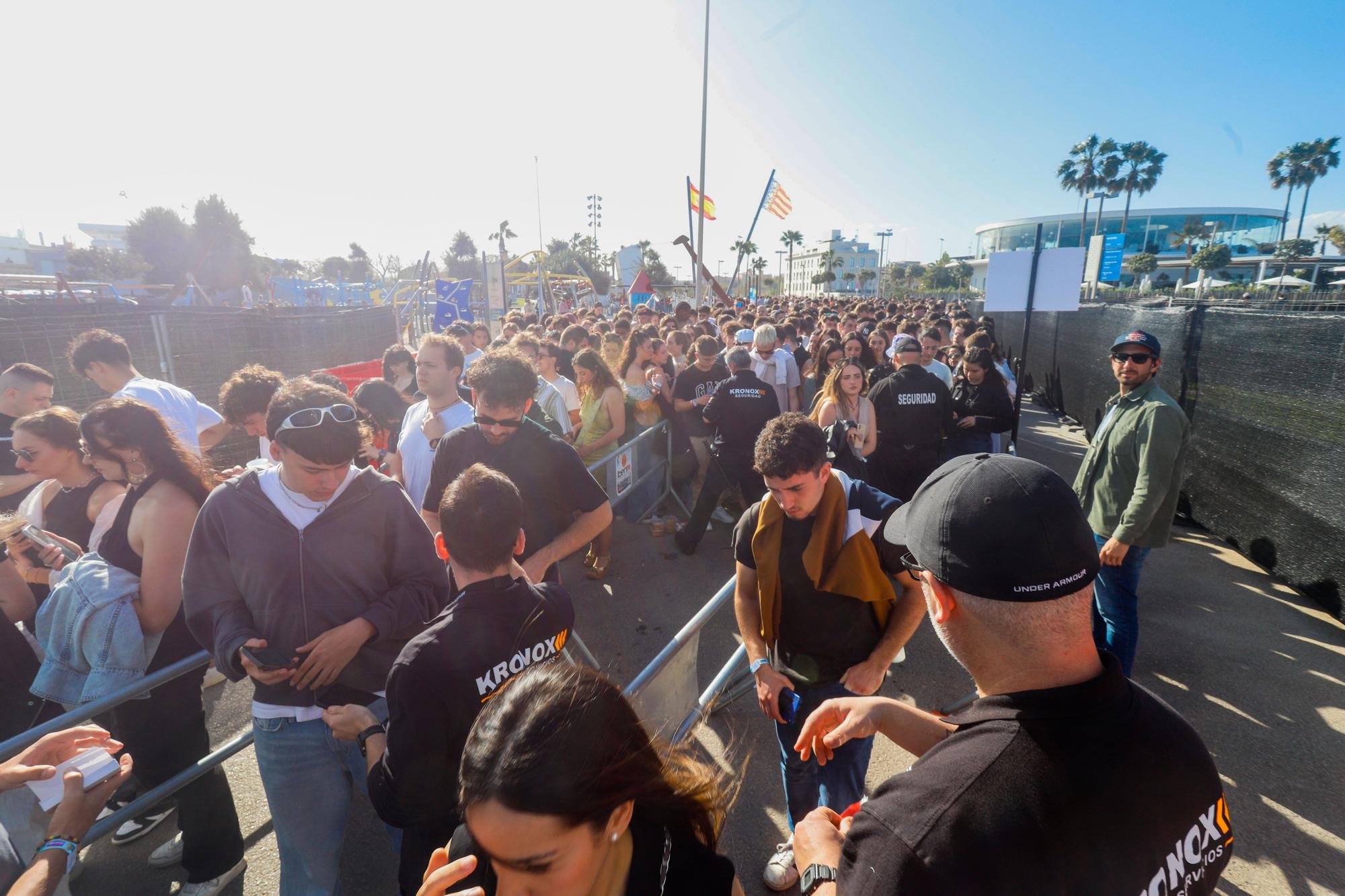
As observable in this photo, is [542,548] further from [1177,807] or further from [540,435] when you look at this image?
[1177,807]

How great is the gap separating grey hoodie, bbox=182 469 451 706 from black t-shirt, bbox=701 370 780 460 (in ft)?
12.6

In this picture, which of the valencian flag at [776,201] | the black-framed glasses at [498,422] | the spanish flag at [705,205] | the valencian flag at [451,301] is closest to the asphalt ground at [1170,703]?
the black-framed glasses at [498,422]

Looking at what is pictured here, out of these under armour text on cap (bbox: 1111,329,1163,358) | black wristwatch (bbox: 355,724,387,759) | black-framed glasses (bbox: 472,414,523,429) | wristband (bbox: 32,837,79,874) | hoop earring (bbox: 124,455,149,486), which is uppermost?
under armour text on cap (bbox: 1111,329,1163,358)

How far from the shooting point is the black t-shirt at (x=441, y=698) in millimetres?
1684

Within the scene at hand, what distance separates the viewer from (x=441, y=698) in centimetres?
171

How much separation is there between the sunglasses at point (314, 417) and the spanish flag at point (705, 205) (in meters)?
17.3

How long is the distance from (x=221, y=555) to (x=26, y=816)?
0.85 m

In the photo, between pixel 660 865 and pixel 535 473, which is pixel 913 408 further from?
pixel 660 865

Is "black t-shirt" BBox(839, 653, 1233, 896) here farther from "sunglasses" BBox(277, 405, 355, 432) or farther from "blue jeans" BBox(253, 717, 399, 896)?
"sunglasses" BBox(277, 405, 355, 432)

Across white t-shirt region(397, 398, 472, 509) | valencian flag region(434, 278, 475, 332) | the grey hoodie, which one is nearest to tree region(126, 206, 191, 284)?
valencian flag region(434, 278, 475, 332)

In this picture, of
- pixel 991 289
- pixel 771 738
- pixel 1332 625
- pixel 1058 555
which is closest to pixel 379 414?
pixel 771 738

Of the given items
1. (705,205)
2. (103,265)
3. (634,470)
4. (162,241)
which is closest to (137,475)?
(634,470)

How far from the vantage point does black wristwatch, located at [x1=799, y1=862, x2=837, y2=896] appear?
1.27 meters

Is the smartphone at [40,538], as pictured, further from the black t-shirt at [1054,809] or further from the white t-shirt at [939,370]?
the white t-shirt at [939,370]
